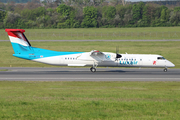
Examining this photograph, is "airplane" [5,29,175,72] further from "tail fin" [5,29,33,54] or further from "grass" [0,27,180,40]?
"grass" [0,27,180,40]

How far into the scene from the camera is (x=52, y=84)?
24.3 m

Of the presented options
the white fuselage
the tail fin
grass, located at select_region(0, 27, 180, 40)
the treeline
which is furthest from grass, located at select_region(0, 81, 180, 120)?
the treeline

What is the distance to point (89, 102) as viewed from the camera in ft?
53.3

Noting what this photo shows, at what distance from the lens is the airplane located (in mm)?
31438

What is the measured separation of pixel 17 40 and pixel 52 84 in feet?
32.8

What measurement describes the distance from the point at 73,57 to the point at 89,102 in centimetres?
1598

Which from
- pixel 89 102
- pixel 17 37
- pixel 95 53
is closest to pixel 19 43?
pixel 17 37

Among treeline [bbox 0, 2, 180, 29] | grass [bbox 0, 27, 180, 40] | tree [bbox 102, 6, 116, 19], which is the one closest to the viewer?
grass [bbox 0, 27, 180, 40]

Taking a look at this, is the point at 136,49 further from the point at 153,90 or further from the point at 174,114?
the point at 174,114

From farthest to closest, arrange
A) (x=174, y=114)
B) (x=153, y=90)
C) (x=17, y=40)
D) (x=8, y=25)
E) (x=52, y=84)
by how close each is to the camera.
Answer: (x=8, y=25), (x=17, y=40), (x=52, y=84), (x=153, y=90), (x=174, y=114)

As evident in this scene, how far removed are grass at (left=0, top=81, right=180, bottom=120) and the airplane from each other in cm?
868

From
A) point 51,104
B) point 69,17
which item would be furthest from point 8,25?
point 51,104

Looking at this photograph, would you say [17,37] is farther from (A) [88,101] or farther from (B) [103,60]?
(A) [88,101]

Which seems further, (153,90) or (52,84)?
(52,84)
